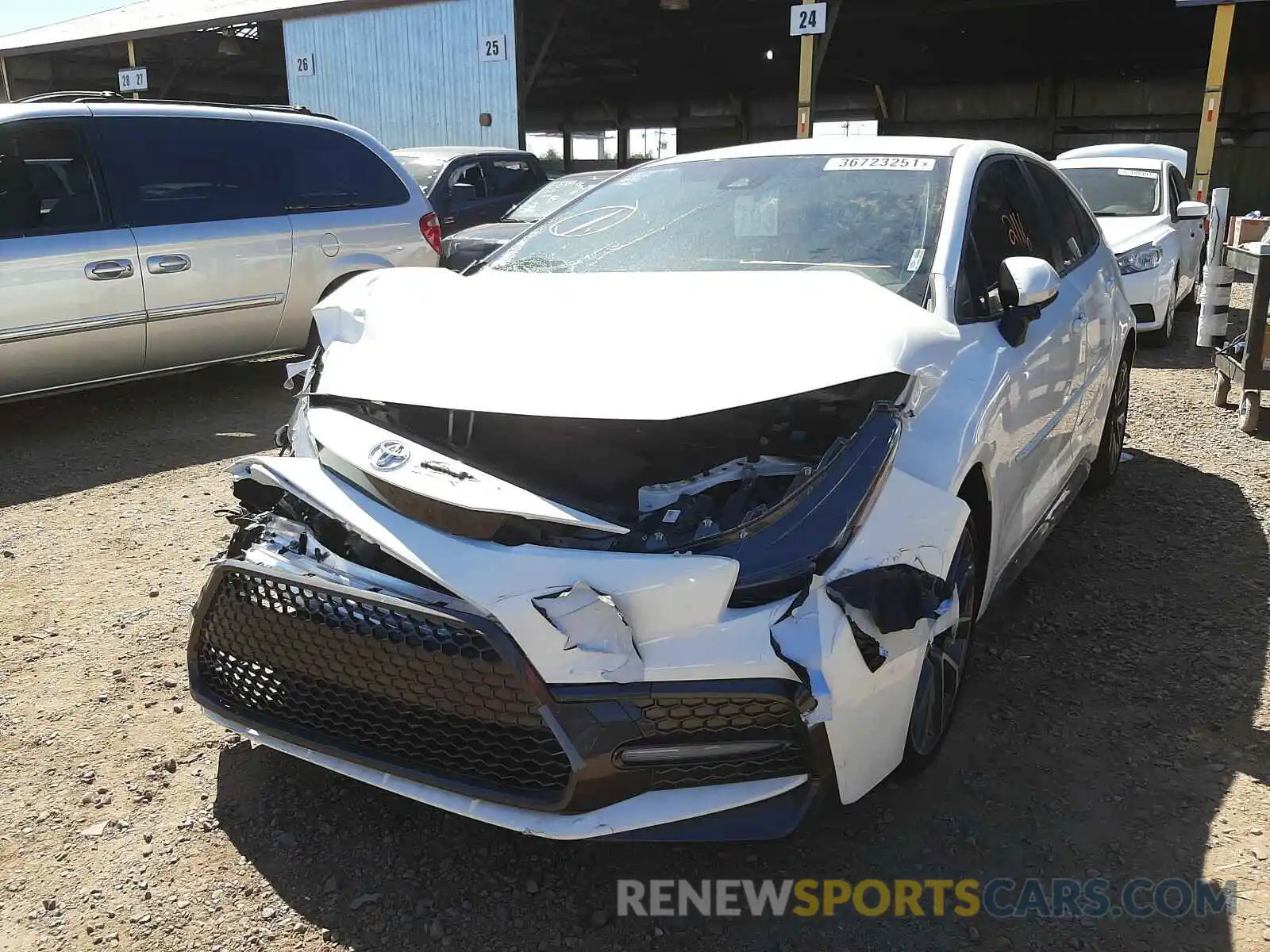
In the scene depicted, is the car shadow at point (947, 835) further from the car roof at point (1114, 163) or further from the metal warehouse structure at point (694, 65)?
the metal warehouse structure at point (694, 65)

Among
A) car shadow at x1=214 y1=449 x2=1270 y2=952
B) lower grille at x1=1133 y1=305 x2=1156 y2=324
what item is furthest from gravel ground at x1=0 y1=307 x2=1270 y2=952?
lower grille at x1=1133 y1=305 x2=1156 y2=324

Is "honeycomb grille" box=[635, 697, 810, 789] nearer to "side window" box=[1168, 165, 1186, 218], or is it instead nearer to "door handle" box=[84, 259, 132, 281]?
"door handle" box=[84, 259, 132, 281]

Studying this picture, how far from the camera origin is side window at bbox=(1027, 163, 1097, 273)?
3.93 meters

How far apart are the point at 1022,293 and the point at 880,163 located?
769 millimetres

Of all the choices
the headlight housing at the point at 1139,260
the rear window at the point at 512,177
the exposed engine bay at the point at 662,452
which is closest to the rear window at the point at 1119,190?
the headlight housing at the point at 1139,260

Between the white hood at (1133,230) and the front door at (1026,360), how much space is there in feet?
16.2

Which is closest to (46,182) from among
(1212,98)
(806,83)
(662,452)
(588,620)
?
(662,452)

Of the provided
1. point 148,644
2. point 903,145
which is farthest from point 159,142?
point 903,145

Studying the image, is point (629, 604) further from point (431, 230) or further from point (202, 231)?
point (431, 230)

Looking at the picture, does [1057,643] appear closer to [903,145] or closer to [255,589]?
[903,145]

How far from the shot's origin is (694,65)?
2481 centimetres

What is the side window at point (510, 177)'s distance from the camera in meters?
10.9

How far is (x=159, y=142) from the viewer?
5.88 m

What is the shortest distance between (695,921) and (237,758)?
1.32 m
